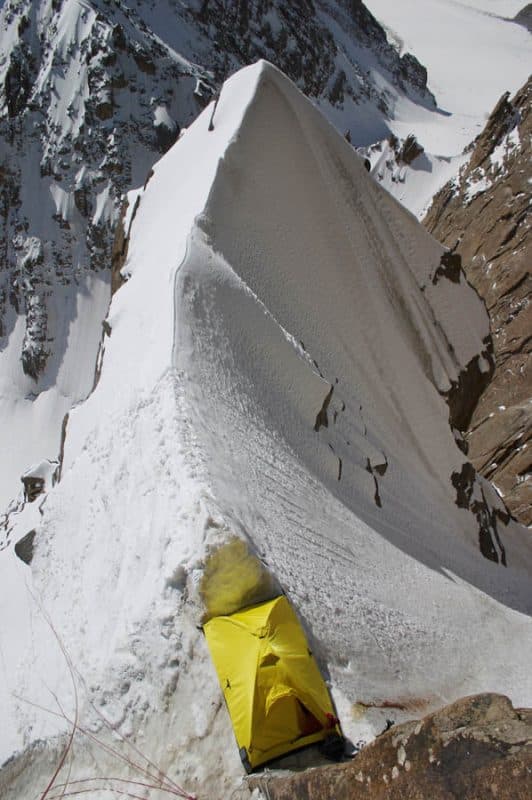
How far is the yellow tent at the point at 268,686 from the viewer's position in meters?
4.29

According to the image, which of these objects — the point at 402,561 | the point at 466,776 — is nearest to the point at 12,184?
the point at 402,561

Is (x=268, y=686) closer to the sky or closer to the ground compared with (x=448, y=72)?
closer to the ground

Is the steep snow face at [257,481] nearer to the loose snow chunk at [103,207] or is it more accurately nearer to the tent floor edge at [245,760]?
the tent floor edge at [245,760]

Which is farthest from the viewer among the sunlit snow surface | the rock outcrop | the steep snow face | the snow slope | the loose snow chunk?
the sunlit snow surface

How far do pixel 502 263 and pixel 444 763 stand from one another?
16.5m

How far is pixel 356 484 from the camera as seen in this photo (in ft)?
27.8

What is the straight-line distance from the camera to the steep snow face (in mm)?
5086

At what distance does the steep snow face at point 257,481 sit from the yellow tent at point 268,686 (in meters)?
0.26

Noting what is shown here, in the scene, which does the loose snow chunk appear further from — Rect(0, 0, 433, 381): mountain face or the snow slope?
the snow slope

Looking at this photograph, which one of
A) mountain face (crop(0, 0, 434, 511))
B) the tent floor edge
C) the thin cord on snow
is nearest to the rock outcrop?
the tent floor edge

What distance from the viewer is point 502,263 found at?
17078mm

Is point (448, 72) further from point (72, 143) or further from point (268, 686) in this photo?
point (268, 686)

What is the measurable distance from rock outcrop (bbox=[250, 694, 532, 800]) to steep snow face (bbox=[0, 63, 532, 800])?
0.91m

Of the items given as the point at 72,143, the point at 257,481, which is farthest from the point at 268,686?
the point at 72,143
